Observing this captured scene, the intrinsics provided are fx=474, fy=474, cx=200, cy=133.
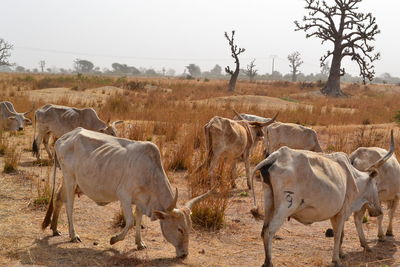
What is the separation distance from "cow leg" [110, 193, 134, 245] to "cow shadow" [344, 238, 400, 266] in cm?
255

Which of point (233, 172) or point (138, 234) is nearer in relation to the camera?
point (138, 234)

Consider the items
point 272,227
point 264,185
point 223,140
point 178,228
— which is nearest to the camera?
point 272,227

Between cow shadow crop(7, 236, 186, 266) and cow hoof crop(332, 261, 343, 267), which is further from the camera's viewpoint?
cow hoof crop(332, 261, 343, 267)

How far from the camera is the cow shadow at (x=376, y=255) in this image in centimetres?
566

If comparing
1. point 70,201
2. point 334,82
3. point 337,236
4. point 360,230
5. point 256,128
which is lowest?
point 360,230

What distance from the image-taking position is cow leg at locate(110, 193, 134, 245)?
205 inches

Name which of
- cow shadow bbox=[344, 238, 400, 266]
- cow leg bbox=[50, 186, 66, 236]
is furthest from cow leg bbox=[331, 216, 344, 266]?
cow leg bbox=[50, 186, 66, 236]

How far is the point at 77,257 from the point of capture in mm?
5289

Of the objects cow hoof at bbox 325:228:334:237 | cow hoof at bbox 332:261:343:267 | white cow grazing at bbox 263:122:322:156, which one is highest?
white cow grazing at bbox 263:122:322:156

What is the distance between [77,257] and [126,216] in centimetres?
72

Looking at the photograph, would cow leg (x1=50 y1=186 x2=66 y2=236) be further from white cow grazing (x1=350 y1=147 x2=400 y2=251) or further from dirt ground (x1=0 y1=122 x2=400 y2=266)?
white cow grazing (x1=350 y1=147 x2=400 y2=251)

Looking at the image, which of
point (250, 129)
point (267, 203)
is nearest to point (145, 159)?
point (267, 203)

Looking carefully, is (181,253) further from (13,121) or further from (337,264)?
(13,121)

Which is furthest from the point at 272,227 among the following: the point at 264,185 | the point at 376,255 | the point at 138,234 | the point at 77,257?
the point at 77,257
